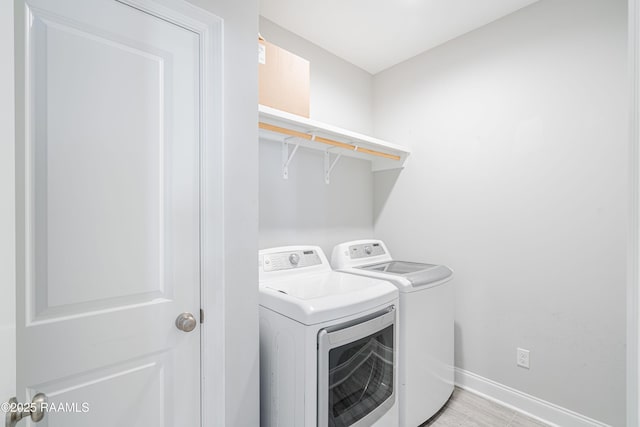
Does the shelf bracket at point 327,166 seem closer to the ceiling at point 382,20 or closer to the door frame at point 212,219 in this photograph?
the ceiling at point 382,20

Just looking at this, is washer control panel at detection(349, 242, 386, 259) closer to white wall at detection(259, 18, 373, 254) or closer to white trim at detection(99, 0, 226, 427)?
white wall at detection(259, 18, 373, 254)

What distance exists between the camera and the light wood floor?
1.79 meters

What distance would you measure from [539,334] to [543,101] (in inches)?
59.9

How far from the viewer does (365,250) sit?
92.8 inches

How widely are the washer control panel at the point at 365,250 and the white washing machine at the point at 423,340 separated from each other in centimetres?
18

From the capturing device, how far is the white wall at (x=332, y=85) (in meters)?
2.18

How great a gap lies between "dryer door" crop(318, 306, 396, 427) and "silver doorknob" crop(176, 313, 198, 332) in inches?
20.1

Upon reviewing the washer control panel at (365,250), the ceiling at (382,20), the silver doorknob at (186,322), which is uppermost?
the ceiling at (382,20)

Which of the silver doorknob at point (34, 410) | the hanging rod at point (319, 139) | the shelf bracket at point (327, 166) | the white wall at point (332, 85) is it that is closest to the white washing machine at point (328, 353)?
the silver doorknob at point (34, 410)

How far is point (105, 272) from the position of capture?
924mm
